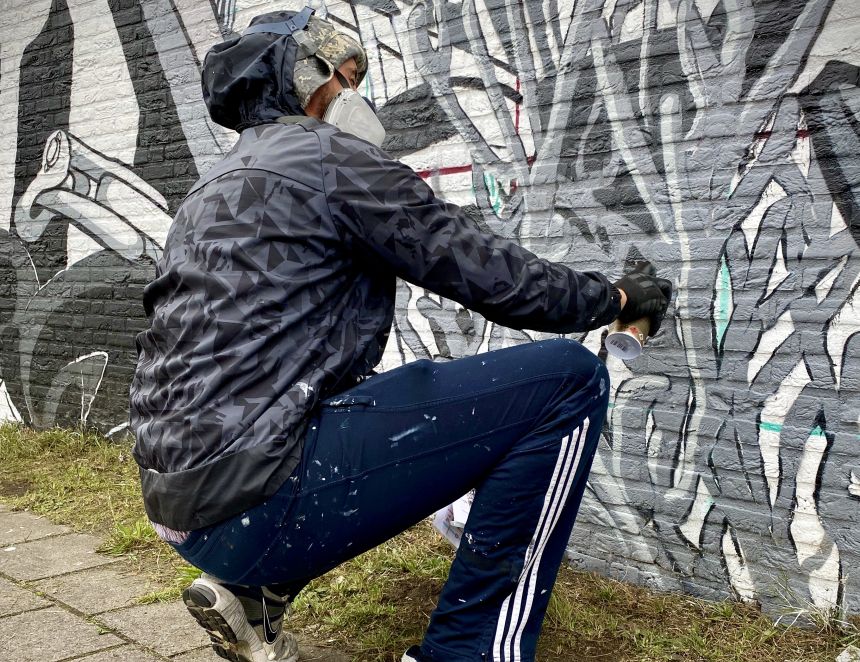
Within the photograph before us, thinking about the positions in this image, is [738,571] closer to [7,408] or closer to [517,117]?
[517,117]

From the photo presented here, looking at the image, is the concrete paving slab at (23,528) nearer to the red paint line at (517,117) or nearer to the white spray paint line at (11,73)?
the white spray paint line at (11,73)

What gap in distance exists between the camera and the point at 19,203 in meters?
6.10

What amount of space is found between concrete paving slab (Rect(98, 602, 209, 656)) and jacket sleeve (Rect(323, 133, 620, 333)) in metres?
1.59

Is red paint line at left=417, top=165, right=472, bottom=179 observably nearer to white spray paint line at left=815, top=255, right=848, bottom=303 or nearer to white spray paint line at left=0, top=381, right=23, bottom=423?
white spray paint line at left=815, top=255, right=848, bottom=303

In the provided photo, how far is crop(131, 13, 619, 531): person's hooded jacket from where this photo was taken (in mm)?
1851

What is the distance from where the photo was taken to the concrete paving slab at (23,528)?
411cm

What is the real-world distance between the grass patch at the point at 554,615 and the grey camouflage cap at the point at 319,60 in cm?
164

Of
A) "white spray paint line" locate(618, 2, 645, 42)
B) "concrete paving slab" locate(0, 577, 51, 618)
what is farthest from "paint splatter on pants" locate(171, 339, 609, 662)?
"white spray paint line" locate(618, 2, 645, 42)

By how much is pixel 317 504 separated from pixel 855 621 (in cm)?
184

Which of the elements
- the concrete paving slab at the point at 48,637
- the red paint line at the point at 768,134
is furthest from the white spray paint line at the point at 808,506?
the concrete paving slab at the point at 48,637

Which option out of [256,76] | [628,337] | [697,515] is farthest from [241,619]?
[697,515]

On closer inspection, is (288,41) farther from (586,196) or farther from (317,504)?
(586,196)

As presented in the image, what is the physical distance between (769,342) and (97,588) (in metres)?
2.63

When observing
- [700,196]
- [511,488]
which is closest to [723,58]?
[700,196]
